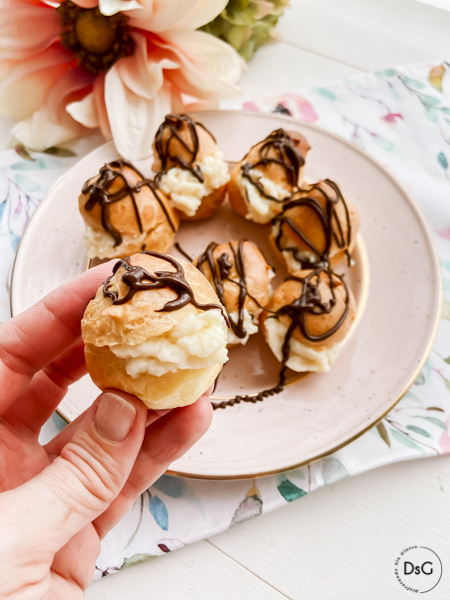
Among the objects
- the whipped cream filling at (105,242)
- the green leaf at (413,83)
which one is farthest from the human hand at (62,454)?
the green leaf at (413,83)

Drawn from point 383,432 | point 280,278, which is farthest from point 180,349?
point 280,278

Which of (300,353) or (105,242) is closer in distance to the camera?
(300,353)

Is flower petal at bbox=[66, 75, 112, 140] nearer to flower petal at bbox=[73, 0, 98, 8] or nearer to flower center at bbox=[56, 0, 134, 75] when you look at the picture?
flower center at bbox=[56, 0, 134, 75]

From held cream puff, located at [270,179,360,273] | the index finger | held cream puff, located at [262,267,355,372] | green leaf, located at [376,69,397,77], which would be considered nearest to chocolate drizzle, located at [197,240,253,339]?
held cream puff, located at [262,267,355,372]

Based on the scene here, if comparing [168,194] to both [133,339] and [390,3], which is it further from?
[390,3]

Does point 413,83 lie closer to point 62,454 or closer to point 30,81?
point 30,81

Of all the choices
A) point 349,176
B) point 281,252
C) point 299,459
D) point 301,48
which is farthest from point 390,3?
point 299,459

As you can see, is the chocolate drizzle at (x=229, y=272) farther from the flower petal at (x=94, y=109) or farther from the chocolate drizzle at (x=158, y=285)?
the flower petal at (x=94, y=109)
